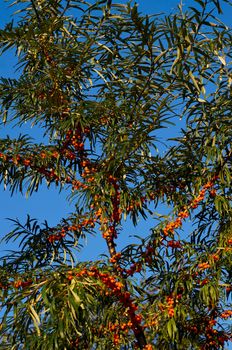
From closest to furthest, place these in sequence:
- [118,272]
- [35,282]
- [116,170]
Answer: [35,282]
[118,272]
[116,170]

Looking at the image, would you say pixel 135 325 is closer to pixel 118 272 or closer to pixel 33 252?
pixel 118 272

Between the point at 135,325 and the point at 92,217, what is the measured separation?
0.67 m


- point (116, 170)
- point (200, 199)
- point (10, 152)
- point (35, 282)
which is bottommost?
point (35, 282)

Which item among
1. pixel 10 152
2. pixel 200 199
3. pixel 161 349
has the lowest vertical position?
pixel 161 349

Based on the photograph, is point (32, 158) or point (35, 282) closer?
point (35, 282)

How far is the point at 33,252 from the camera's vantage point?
412cm

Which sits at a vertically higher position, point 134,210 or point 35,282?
point 134,210

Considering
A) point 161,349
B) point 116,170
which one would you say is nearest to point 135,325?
point 161,349

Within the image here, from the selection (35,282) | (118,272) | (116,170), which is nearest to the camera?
(35,282)

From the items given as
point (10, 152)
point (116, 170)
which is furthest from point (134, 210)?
point (10, 152)

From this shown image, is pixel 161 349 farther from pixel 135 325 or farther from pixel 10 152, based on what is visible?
pixel 10 152

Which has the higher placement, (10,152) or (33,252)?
(10,152)

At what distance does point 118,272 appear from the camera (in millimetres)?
3750

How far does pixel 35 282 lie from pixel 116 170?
36.7 inches
